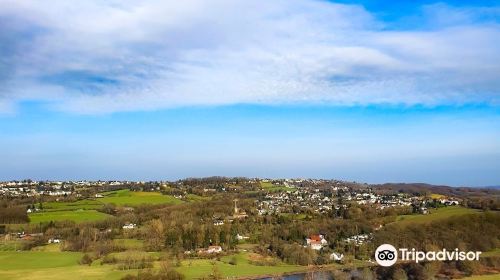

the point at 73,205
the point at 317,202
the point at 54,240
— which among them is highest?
the point at 317,202

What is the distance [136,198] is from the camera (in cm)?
8356

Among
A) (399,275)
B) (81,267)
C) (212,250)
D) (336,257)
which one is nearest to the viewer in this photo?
(399,275)

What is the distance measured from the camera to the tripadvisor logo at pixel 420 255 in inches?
1549

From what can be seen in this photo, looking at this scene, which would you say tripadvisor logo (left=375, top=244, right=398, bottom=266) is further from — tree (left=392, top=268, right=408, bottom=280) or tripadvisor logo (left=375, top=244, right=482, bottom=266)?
tree (left=392, top=268, right=408, bottom=280)

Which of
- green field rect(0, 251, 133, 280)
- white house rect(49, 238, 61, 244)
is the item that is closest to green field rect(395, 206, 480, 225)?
green field rect(0, 251, 133, 280)

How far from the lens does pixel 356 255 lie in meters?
50.3

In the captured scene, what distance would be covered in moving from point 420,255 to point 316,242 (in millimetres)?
14873

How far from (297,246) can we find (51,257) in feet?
76.9

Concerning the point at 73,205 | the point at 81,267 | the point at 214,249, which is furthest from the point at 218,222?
the point at 81,267

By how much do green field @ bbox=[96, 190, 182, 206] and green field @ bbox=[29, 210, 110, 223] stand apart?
9940 millimetres

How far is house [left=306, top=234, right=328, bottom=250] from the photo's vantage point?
5286 centimetres

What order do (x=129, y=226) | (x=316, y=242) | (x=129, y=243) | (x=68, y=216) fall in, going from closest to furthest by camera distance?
1. (x=316, y=242)
2. (x=129, y=243)
3. (x=129, y=226)
4. (x=68, y=216)

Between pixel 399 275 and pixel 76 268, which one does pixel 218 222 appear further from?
pixel 399 275

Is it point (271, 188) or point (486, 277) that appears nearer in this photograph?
point (486, 277)
